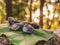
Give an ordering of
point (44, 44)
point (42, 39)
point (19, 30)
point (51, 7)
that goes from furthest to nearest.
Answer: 1. point (51, 7)
2. point (19, 30)
3. point (42, 39)
4. point (44, 44)

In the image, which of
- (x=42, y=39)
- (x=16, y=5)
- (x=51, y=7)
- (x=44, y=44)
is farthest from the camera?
(x=16, y=5)

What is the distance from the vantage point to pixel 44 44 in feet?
6.18

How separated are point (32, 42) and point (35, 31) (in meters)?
0.28

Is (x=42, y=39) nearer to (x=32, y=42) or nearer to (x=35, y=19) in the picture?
(x=32, y=42)

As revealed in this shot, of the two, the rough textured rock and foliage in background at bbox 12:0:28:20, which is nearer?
the rough textured rock

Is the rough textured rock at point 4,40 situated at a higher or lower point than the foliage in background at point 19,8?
higher

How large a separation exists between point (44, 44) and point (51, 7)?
426 cm

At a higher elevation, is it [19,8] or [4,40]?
[4,40]

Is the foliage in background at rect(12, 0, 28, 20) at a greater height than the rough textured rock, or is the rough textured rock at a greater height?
the rough textured rock

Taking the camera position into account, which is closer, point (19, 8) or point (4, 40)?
point (4, 40)

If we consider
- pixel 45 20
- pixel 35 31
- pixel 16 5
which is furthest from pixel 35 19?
pixel 35 31

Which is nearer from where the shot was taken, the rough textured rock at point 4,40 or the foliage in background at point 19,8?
the rough textured rock at point 4,40

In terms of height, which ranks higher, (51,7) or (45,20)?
(51,7)

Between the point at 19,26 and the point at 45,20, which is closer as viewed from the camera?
the point at 19,26
